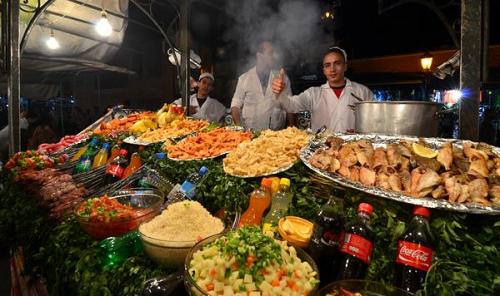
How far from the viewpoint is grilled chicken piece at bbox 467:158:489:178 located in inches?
68.9

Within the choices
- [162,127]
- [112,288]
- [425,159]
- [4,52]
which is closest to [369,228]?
[425,159]

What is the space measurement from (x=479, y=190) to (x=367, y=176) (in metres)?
0.55

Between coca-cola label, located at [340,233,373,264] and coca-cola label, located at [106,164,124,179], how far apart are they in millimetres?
2479

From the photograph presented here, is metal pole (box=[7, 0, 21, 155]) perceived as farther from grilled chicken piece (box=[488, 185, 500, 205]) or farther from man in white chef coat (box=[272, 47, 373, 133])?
grilled chicken piece (box=[488, 185, 500, 205])

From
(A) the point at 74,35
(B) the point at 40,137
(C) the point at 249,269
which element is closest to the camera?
Answer: (C) the point at 249,269

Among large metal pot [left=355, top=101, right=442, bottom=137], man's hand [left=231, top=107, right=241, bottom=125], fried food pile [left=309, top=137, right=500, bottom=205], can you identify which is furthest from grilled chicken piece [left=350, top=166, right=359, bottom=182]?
man's hand [left=231, top=107, right=241, bottom=125]

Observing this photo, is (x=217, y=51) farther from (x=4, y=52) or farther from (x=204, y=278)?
(x=204, y=278)

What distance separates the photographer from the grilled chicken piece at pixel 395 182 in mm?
1789

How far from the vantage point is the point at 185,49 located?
5.68 m

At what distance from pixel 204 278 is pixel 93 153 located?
10.6 feet

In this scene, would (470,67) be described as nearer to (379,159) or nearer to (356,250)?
(379,159)

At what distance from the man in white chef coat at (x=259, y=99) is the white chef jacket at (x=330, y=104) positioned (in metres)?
1.20

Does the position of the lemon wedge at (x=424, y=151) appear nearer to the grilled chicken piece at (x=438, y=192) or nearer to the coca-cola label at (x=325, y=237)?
the grilled chicken piece at (x=438, y=192)

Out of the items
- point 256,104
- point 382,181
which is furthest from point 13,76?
point 382,181
